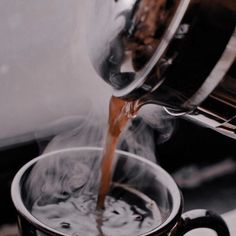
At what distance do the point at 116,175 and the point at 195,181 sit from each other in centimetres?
28

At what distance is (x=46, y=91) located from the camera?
27.0 inches

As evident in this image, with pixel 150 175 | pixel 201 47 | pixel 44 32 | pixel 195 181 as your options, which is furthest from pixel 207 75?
pixel 195 181

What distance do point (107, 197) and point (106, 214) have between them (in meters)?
0.02

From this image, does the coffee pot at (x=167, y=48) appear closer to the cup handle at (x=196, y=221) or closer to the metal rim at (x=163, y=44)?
the metal rim at (x=163, y=44)

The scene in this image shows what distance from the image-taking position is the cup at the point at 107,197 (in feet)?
1.55

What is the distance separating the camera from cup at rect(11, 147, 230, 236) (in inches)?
18.7

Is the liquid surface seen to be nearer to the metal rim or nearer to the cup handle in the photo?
the cup handle

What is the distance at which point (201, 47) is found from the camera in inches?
14.7

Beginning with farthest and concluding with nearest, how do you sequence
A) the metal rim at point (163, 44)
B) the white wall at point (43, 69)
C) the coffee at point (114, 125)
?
the white wall at point (43, 69) < the coffee at point (114, 125) < the metal rim at point (163, 44)

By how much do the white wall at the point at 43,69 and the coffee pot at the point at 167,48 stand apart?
0.78ft

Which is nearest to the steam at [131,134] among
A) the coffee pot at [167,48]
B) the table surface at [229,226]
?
the table surface at [229,226]

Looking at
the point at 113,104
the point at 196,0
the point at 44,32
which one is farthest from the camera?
the point at 44,32

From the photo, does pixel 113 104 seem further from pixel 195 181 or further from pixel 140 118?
pixel 195 181

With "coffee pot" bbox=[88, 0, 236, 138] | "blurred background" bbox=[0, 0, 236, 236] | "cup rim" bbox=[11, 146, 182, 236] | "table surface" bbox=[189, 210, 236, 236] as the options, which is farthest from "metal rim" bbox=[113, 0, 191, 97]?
"table surface" bbox=[189, 210, 236, 236]
